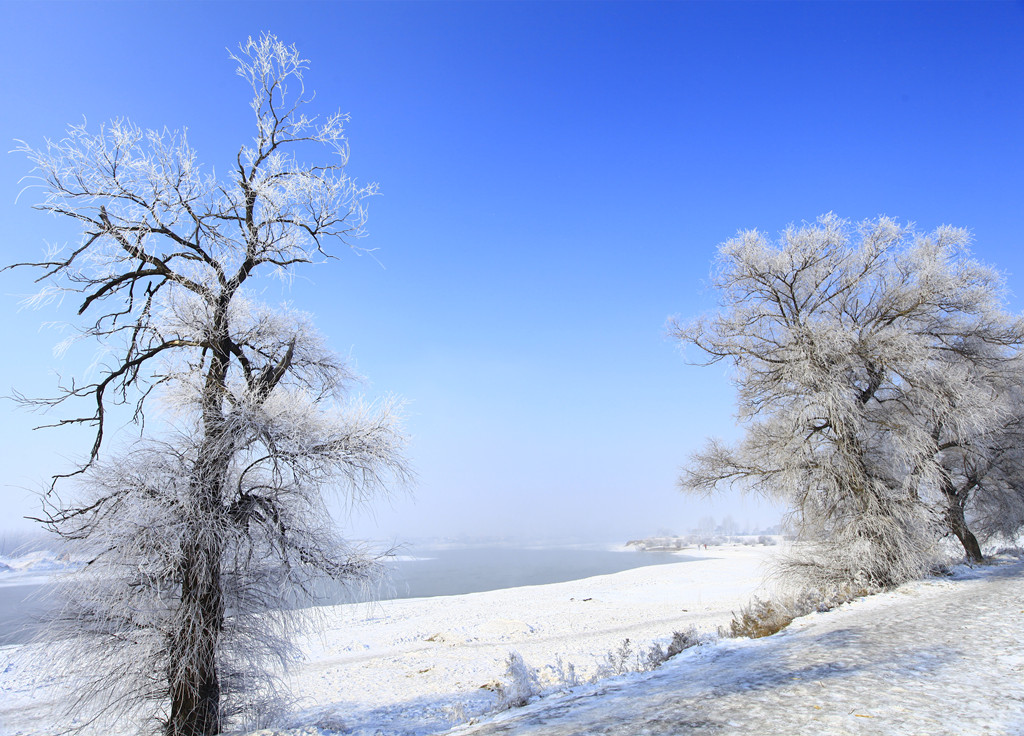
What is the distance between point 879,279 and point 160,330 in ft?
53.1

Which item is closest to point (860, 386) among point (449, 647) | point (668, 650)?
point (668, 650)

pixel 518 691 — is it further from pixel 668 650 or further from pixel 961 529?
pixel 961 529

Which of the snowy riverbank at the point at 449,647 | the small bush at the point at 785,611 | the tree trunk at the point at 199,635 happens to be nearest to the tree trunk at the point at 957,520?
the snowy riverbank at the point at 449,647

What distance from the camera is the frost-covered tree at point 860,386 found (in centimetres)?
1175

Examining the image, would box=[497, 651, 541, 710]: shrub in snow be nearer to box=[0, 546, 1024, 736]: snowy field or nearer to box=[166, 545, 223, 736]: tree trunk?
box=[0, 546, 1024, 736]: snowy field

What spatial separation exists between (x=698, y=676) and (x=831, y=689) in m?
1.44

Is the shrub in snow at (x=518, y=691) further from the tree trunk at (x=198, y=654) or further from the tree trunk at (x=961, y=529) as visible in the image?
the tree trunk at (x=961, y=529)

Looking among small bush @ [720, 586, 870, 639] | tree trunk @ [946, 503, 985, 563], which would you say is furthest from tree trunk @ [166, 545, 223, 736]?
tree trunk @ [946, 503, 985, 563]

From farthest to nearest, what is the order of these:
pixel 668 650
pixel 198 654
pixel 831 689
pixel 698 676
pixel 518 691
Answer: pixel 668 650 → pixel 198 654 → pixel 518 691 → pixel 698 676 → pixel 831 689

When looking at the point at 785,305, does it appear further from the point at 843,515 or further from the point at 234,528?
the point at 234,528

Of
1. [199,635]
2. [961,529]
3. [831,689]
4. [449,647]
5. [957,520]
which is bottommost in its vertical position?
[449,647]

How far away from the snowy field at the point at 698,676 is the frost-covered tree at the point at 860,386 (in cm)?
172

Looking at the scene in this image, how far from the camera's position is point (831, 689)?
174 inches

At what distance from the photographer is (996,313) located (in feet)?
48.0
